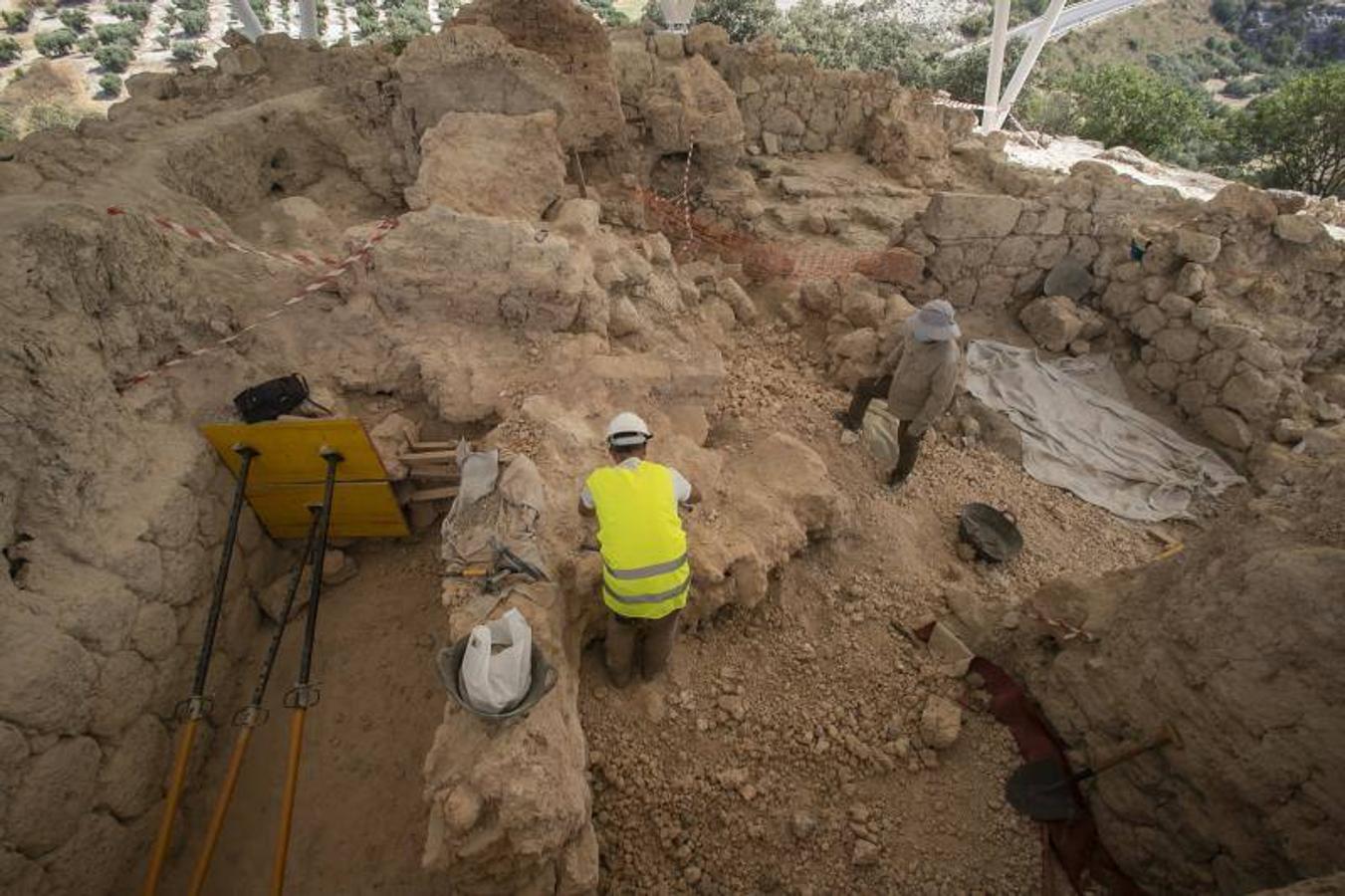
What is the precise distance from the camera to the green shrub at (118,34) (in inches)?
1282

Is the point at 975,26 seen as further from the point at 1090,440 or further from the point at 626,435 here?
the point at 626,435

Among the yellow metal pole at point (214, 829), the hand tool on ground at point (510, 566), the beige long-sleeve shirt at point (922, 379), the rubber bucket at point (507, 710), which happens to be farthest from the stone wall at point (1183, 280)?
the yellow metal pole at point (214, 829)

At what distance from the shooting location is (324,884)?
3.17 metres

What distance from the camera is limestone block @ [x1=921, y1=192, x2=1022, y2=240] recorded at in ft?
22.6

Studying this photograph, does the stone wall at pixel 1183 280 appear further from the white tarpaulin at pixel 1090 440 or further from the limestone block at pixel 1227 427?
the white tarpaulin at pixel 1090 440

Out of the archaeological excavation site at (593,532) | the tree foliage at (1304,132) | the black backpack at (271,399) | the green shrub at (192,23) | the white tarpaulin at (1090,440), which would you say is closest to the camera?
the archaeological excavation site at (593,532)

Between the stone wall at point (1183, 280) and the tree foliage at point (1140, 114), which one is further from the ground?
the tree foliage at point (1140, 114)

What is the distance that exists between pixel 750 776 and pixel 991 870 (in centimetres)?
121

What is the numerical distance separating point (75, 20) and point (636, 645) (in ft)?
173

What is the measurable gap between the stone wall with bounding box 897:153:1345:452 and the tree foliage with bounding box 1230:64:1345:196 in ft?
56.0

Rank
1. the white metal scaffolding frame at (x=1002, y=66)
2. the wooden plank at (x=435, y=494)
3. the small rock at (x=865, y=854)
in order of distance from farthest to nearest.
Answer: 1. the white metal scaffolding frame at (x=1002, y=66)
2. the wooden plank at (x=435, y=494)
3. the small rock at (x=865, y=854)

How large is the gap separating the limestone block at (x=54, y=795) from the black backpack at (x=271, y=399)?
190cm

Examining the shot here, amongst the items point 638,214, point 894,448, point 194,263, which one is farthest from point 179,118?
point 894,448

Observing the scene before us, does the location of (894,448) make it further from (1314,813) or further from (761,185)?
(761,185)
